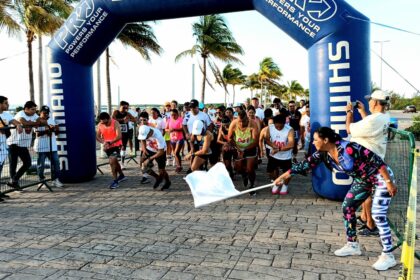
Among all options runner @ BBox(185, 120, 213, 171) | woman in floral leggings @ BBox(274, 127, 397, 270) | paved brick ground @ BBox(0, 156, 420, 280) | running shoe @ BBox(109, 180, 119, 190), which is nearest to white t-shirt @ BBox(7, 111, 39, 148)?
paved brick ground @ BBox(0, 156, 420, 280)

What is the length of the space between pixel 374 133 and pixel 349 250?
1315 mm

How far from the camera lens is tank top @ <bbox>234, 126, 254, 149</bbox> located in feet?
24.2

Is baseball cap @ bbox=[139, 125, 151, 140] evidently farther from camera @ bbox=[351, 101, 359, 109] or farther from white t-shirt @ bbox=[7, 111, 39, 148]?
camera @ bbox=[351, 101, 359, 109]

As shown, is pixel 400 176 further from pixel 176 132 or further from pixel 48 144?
pixel 48 144

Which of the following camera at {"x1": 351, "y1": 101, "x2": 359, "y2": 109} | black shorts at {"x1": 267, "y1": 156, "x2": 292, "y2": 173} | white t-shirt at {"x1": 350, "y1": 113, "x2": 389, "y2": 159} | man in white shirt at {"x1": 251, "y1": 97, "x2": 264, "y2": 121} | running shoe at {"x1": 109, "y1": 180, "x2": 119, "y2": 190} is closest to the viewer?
white t-shirt at {"x1": 350, "y1": 113, "x2": 389, "y2": 159}

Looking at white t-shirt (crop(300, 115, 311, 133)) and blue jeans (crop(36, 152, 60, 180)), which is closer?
blue jeans (crop(36, 152, 60, 180))

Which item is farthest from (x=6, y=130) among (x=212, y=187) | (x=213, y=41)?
(x=213, y=41)

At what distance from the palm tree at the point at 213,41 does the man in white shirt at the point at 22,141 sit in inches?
816

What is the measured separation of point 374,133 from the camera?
4.02 m

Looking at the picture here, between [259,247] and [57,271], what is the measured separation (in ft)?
7.30

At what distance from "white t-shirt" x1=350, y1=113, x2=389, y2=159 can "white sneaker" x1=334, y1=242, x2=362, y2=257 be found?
40.7 inches

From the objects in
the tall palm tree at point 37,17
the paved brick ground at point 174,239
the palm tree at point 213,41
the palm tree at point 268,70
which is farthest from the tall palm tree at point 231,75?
the paved brick ground at point 174,239

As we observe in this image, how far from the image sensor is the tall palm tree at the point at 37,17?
19188 millimetres

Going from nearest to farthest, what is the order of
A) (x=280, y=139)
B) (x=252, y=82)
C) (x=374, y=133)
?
(x=374, y=133) → (x=280, y=139) → (x=252, y=82)
